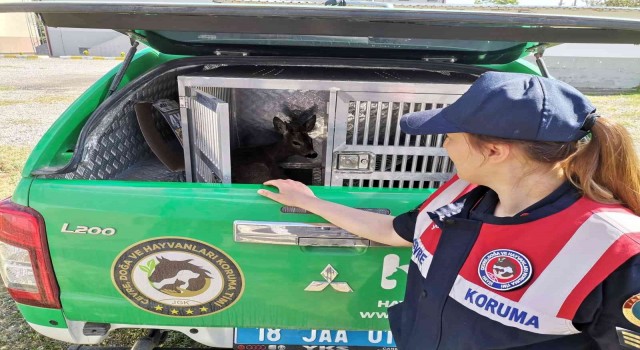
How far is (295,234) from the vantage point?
60.3 inches

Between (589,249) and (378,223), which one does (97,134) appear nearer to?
(378,223)

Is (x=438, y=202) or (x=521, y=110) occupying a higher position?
(x=521, y=110)

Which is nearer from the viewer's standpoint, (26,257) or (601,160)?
(601,160)

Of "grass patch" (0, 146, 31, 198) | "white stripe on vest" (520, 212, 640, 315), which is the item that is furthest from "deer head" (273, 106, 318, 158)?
"grass patch" (0, 146, 31, 198)

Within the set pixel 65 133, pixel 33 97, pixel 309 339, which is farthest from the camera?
pixel 33 97

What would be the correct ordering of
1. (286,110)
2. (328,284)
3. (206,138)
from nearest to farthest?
(328,284) → (206,138) → (286,110)

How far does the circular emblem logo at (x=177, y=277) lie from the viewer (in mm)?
1538

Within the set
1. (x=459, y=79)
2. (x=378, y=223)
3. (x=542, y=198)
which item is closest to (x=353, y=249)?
(x=378, y=223)

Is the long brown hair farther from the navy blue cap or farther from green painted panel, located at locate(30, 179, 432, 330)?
green painted panel, located at locate(30, 179, 432, 330)

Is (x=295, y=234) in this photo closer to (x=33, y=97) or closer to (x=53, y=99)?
(x=53, y=99)

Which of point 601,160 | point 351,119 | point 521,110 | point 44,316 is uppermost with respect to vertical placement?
point 521,110

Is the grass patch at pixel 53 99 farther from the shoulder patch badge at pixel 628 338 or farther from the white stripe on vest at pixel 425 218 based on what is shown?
the shoulder patch badge at pixel 628 338

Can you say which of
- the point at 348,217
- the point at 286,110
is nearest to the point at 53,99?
the point at 286,110

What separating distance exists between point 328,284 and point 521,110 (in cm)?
91
